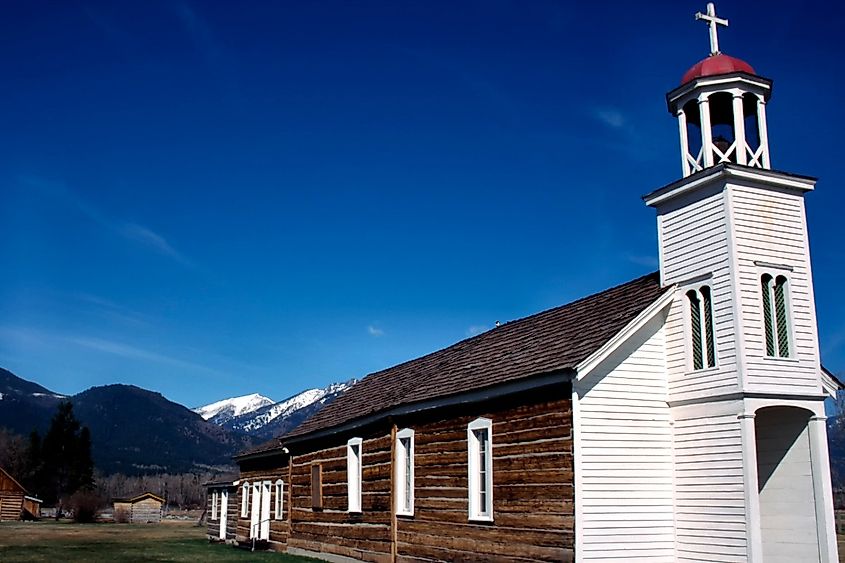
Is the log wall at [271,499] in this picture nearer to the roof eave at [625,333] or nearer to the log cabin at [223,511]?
the log cabin at [223,511]

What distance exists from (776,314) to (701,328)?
1.39 meters

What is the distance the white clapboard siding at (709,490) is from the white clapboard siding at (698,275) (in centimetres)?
70

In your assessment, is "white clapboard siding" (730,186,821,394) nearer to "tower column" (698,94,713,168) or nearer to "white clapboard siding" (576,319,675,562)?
"tower column" (698,94,713,168)

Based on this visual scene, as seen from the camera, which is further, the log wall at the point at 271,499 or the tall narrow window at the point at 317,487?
the log wall at the point at 271,499

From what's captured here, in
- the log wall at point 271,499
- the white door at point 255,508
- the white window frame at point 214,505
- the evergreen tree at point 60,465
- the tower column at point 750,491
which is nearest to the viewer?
the tower column at point 750,491

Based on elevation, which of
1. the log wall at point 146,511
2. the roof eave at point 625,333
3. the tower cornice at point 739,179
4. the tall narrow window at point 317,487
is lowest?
the log wall at point 146,511

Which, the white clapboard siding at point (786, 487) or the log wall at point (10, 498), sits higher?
the white clapboard siding at point (786, 487)

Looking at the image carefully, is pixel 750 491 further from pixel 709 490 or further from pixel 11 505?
pixel 11 505

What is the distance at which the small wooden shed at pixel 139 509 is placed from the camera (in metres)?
74.1

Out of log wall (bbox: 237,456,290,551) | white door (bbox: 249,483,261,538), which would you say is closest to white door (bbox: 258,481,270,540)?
log wall (bbox: 237,456,290,551)

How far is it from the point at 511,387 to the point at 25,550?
22.7 meters

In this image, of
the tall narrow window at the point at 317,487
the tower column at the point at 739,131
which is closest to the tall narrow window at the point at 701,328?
the tower column at the point at 739,131

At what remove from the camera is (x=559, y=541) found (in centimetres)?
1598

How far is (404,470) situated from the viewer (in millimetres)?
22469
